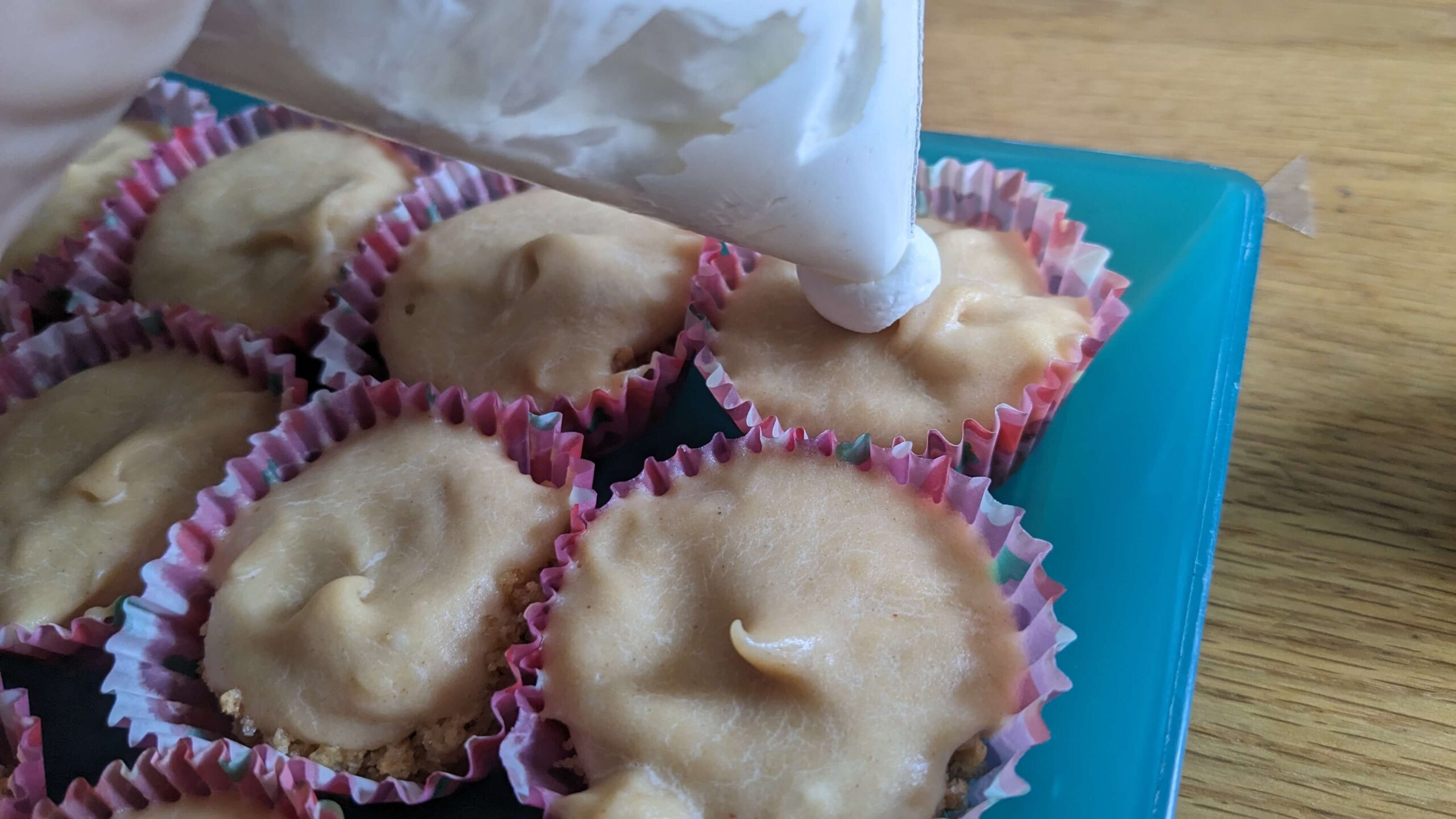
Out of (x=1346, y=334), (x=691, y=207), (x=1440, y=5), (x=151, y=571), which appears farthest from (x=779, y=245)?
(x=1440, y=5)

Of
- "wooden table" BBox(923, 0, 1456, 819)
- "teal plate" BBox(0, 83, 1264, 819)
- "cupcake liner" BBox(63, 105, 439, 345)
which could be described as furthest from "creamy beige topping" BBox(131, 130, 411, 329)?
"wooden table" BBox(923, 0, 1456, 819)

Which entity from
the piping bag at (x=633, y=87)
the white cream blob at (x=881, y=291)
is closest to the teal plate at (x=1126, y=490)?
the white cream blob at (x=881, y=291)

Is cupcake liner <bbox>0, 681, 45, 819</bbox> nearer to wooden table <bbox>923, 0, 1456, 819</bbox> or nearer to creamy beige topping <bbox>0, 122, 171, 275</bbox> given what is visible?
creamy beige topping <bbox>0, 122, 171, 275</bbox>

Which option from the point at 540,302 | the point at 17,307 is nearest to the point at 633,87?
the point at 540,302

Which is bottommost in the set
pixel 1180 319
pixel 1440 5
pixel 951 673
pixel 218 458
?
pixel 218 458

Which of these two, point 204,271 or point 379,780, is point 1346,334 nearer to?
point 379,780

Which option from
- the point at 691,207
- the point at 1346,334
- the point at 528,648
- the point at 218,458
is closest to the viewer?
the point at 691,207

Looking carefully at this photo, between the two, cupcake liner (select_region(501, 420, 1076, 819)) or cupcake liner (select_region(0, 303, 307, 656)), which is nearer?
cupcake liner (select_region(501, 420, 1076, 819))

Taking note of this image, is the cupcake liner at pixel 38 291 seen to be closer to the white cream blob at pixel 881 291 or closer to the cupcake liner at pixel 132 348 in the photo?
the cupcake liner at pixel 132 348
